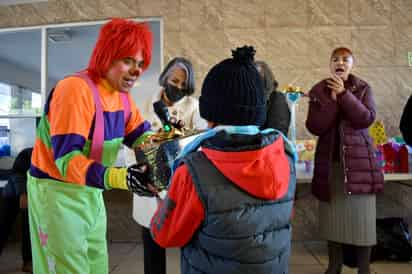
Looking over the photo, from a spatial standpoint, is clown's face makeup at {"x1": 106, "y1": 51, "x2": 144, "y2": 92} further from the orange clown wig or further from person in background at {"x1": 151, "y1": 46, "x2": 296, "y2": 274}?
person in background at {"x1": 151, "y1": 46, "x2": 296, "y2": 274}

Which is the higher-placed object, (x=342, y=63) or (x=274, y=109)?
(x=342, y=63)

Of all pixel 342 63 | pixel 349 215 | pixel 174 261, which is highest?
pixel 342 63

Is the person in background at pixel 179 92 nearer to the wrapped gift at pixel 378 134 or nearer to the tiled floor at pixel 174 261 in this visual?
the tiled floor at pixel 174 261

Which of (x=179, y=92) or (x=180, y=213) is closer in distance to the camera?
(x=180, y=213)

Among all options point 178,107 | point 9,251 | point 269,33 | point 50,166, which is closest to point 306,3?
point 269,33

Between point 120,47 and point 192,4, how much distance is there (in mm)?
2638

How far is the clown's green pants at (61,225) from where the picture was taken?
1144 mm

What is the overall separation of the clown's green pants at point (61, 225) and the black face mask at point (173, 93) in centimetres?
80

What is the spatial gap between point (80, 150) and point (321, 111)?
180 centimetres

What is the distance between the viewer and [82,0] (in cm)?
371

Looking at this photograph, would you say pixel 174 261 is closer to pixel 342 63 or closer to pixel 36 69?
pixel 342 63

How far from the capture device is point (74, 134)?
1.08 metres

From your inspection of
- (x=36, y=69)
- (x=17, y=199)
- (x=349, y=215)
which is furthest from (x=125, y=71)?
(x=36, y=69)

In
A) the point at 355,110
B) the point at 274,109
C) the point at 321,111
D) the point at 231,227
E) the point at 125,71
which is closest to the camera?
the point at 231,227
